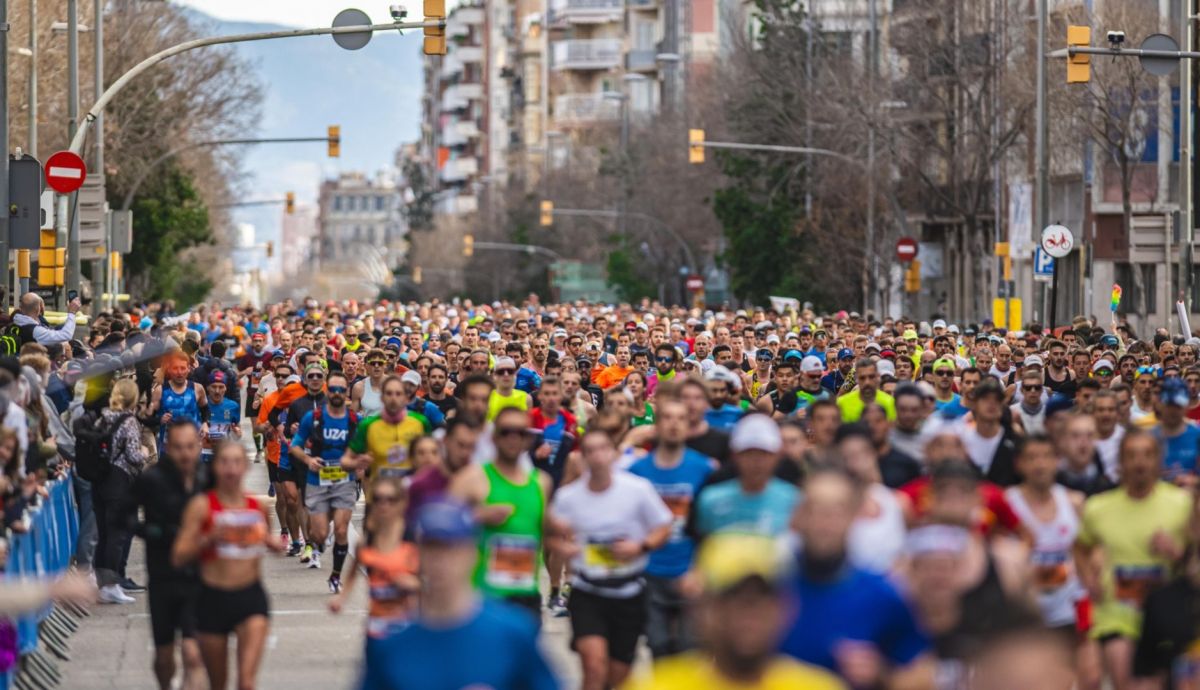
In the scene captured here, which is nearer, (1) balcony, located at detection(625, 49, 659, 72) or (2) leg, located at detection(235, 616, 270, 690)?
(2) leg, located at detection(235, 616, 270, 690)

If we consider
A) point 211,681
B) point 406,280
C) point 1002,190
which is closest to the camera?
point 211,681

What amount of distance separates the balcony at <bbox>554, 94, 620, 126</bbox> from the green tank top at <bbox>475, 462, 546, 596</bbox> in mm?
108455

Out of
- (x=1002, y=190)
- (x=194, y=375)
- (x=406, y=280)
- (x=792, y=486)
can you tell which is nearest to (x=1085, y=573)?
(x=792, y=486)

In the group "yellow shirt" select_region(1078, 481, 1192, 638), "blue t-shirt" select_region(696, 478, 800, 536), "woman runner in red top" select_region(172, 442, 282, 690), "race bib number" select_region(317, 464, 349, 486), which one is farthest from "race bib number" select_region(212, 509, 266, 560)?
"race bib number" select_region(317, 464, 349, 486)

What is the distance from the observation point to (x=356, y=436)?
15.5 meters

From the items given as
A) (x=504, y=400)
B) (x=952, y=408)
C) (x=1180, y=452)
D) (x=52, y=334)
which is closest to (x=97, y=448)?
(x=504, y=400)

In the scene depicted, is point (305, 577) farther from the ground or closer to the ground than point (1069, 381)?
closer to the ground

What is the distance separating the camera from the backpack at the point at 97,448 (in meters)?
17.5

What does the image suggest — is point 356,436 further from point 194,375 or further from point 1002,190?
point 1002,190

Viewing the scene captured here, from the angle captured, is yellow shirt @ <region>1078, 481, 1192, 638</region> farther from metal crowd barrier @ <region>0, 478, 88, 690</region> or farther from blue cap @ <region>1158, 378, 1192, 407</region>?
→ metal crowd barrier @ <region>0, 478, 88, 690</region>

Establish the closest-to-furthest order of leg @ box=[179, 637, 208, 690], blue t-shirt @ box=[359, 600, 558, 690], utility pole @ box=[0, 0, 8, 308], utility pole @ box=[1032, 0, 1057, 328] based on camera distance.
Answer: blue t-shirt @ box=[359, 600, 558, 690] → leg @ box=[179, 637, 208, 690] → utility pole @ box=[0, 0, 8, 308] → utility pole @ box=[1032, 0, 1057, 328]

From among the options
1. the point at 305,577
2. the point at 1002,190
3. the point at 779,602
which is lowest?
the point at 305,577

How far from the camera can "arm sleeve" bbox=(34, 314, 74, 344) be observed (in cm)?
2145

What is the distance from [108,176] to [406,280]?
103540mm
